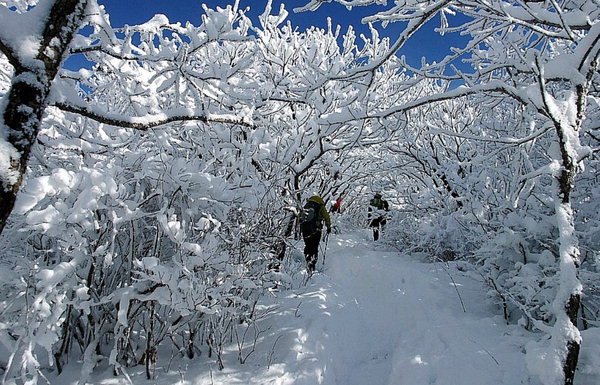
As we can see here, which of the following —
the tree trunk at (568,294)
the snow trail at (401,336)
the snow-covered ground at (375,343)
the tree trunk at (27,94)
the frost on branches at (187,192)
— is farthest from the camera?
the snow trail at (401,336)

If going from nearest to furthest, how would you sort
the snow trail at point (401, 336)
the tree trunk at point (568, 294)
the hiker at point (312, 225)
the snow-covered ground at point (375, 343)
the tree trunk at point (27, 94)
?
the tree trunk at point (27, 94)
the tree trunk at point (568, 294)
the snow-covered ground at point (375, 343)
the snow trail at point (401, 336)
the hiker at point (312, 225)

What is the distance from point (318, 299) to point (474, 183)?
120 inches

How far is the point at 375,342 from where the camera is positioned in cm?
402

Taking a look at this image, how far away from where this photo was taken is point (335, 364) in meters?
3.40

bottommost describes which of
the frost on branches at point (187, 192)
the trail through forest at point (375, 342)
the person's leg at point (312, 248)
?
the trail through forest at point (375, 342)

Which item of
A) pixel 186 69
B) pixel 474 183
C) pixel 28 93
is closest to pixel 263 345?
pixel 186 69

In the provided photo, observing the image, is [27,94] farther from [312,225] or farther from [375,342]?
[312,225]

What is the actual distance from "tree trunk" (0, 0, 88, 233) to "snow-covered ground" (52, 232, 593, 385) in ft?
5.80

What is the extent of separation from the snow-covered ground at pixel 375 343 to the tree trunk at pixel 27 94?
69.6 inches

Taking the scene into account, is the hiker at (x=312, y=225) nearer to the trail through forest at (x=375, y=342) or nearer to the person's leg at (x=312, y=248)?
the person's leg at (x=312, y=248)

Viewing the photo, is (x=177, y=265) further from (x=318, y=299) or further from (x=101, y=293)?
(x=318, y=299)

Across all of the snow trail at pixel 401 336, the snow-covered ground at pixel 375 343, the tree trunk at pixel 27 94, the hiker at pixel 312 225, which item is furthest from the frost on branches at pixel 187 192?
the hiker at pixel 312 225

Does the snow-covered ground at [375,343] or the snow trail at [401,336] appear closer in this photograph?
the snow-covered ground at [375,343]

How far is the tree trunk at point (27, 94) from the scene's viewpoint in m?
1.53
